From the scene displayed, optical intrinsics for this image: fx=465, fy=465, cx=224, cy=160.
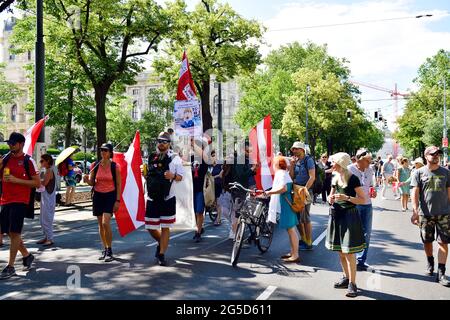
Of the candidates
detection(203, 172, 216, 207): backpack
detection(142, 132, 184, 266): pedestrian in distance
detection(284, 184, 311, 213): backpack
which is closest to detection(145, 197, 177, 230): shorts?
detection(142, 132, 184, 266): pedestrian in distance

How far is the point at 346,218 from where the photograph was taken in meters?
5.67

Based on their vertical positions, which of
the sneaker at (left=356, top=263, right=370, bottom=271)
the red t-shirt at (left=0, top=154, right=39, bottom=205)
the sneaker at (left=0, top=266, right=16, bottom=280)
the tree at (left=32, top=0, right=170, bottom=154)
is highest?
the tree at (left=32, top=0, right=170, bottom=154)

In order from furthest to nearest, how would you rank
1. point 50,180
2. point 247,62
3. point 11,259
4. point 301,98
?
point 301,98
point 247,62
point 50,180
point 11,259

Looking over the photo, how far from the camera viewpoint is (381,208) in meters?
16.3

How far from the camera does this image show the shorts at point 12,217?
6418mm

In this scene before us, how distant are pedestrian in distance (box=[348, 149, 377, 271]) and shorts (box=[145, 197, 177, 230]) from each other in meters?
2.81

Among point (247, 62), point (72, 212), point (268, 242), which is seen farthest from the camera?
point (247, 62)

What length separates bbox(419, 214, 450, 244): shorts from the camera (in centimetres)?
621

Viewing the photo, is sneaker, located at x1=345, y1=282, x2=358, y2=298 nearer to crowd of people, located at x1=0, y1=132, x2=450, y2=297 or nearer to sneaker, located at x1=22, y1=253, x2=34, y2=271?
crowd of people, located at x1=0, y1=132, x2=450, y2=297

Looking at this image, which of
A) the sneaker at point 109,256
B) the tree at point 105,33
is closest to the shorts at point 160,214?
the sneaker at point 109,256

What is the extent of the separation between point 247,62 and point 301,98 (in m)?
25.8

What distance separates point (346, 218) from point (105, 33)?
53.2 ft

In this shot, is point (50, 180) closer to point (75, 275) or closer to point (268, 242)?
point (75, 275)
